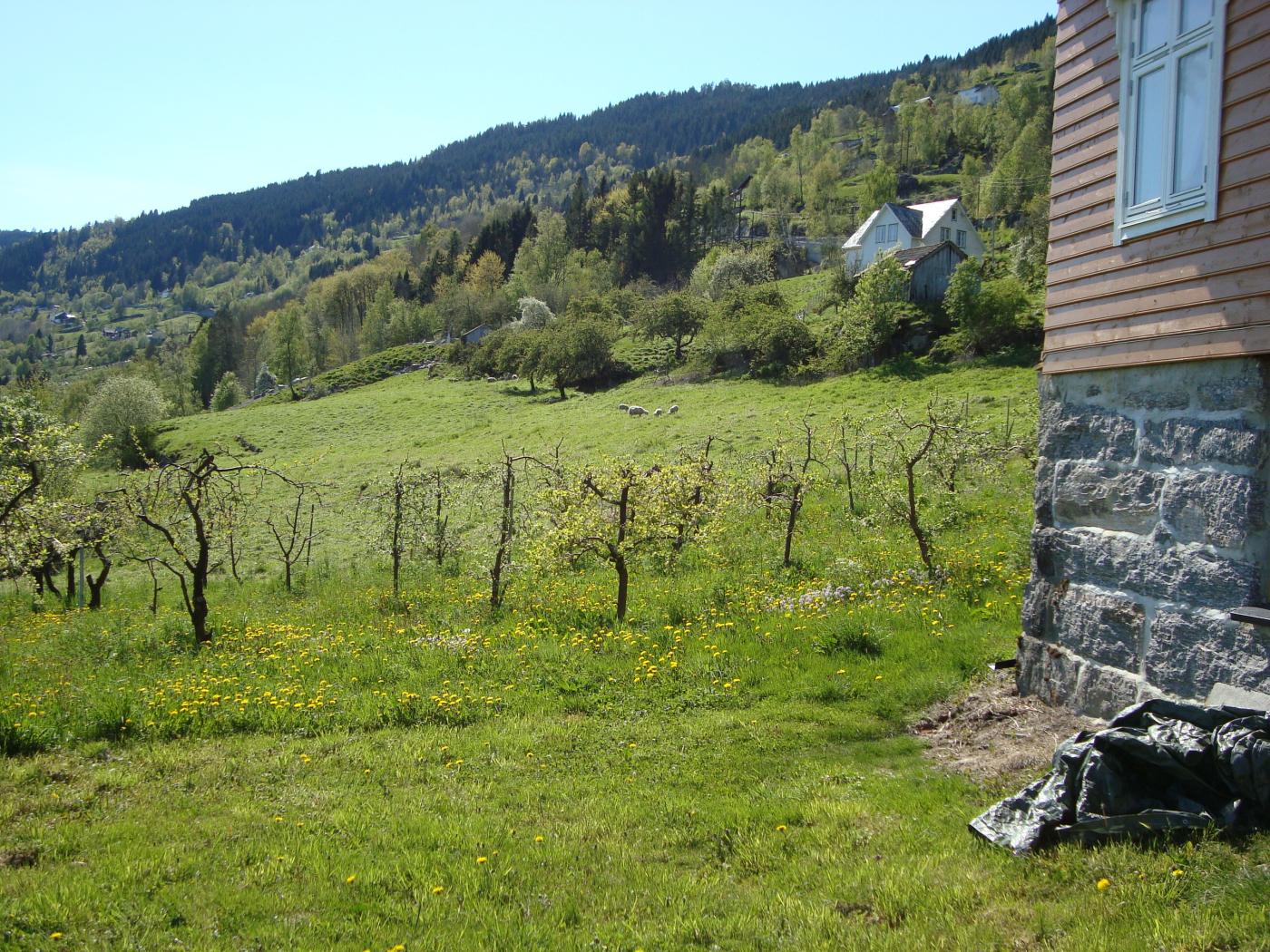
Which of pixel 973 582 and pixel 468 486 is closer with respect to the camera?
pixel 973 582

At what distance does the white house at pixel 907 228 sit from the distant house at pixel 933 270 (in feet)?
50.6

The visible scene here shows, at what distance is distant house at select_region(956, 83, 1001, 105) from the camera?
15091cm

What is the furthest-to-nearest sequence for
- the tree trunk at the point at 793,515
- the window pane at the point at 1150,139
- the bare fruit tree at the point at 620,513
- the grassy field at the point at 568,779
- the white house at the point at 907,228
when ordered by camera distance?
the white house at the point at 907,228, the tree trunk at the point at 793,515, the bare fruit tree at the point at 620,513, the window pane at the point at 1150,139, the grassy field at the point at 568,779

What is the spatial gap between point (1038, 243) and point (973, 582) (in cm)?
4722

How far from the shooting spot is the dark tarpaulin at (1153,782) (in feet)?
14.8

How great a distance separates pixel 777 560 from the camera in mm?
14359

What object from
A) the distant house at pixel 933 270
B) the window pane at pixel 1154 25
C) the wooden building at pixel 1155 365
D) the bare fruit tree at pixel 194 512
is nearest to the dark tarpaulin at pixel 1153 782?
the wooden building at pixel 1155 365

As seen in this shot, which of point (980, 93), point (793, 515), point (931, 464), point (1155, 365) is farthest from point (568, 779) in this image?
point (980, 93)

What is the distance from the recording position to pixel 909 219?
6381cm

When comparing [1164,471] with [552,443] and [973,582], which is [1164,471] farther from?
[552,443]

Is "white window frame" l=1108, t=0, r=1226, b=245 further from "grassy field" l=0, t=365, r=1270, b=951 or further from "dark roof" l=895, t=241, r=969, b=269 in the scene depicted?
"dark roof" l=895, t=241, r=969, b=269

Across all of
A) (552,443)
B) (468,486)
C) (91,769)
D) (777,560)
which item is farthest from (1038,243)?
(91,769)

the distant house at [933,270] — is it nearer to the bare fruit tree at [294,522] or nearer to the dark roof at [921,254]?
the dark roof at [921,254]

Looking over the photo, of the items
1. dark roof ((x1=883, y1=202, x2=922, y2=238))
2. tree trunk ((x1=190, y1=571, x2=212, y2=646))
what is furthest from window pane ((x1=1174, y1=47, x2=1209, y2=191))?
dark roof ((x1=883, y1=202, x2=922, y2=238))
